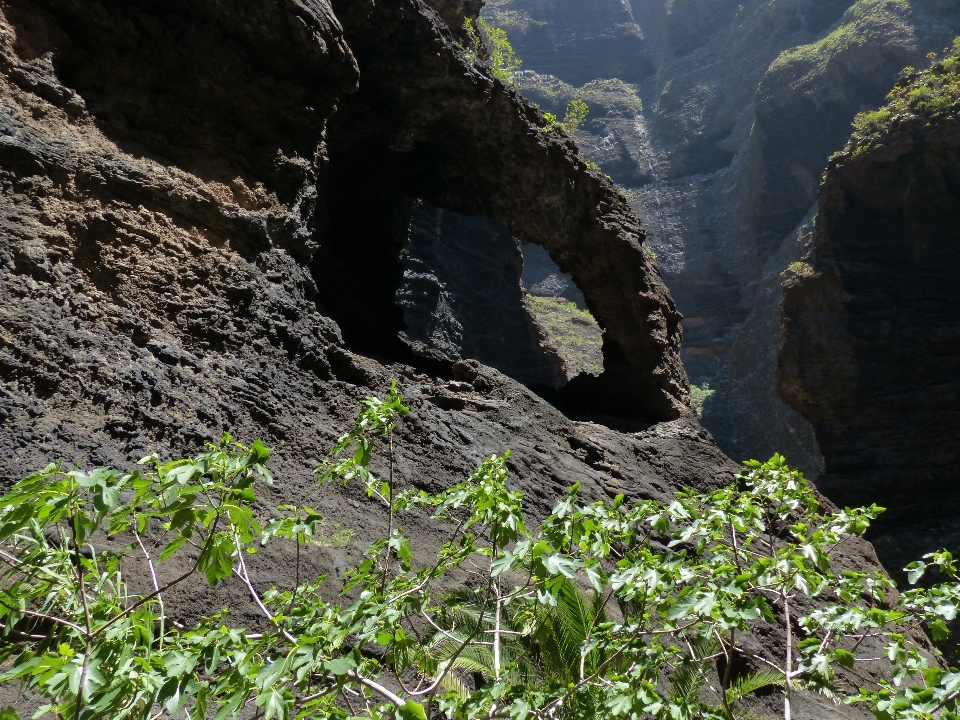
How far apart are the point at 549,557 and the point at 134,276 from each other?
12.4ft

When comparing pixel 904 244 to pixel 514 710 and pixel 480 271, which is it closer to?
pixel 480 271

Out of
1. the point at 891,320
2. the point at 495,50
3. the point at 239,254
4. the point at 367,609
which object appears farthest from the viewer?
the point at 495,50

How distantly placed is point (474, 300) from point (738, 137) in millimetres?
20698

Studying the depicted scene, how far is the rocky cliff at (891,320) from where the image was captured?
14.0 meters

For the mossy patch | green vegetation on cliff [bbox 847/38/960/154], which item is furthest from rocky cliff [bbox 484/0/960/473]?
green vegetation on cliff [bbox 847/38/960/154]

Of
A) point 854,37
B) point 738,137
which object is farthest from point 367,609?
point 738,137

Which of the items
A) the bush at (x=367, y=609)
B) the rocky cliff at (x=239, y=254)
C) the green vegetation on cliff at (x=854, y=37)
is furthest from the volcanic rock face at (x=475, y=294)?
the green vegetation on cliff at (x=854, y=37)

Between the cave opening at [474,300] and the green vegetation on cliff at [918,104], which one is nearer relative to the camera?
the green vegetation on cliff at [918,104]

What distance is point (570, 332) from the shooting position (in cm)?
2492

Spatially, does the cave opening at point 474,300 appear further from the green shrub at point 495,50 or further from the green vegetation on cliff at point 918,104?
the green vegetation on cliff at point 918,104

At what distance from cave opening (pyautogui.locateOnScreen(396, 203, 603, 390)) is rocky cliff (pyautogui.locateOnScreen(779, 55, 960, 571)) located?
6.01 m

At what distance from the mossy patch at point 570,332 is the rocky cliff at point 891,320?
735 cm

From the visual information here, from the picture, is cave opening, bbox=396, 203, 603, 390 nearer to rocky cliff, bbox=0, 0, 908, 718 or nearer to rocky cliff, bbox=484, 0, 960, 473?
rocky cliff, bbox=484, 0, 960, 473

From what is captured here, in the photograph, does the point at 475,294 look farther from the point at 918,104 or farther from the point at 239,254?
the point at 239,254
